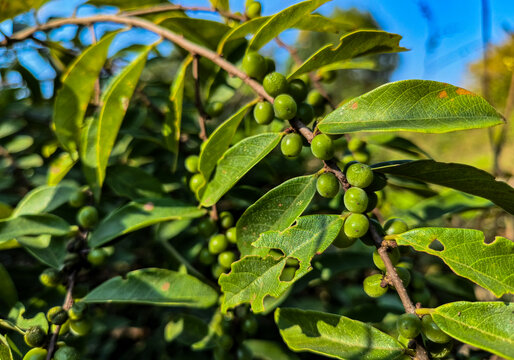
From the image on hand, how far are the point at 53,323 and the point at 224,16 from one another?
926 mm

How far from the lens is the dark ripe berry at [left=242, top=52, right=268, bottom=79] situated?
0.88 metres

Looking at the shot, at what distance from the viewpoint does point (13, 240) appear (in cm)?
97

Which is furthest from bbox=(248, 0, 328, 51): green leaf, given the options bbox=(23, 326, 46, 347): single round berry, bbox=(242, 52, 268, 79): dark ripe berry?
bbox=(23, 326, 46, 347): single round berry

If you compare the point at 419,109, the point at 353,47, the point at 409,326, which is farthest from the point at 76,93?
the point at 409,326

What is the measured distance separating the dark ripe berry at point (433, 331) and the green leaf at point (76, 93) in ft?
3.16

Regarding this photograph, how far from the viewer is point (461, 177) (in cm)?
74

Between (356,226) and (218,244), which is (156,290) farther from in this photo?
(356,226)

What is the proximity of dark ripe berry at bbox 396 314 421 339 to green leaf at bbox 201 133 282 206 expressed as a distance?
389 mm

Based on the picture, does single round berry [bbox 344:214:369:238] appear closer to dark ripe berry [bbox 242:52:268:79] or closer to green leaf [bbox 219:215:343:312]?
green leaf [bbox 219:215:343:312]

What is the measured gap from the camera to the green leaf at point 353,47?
800 millimetres

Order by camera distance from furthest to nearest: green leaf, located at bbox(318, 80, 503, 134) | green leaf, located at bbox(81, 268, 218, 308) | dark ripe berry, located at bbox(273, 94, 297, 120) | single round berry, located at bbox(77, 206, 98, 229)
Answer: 1. single round berry, located at bbox(77, 206, 98, 229)
2. green leaf, located at bbox(81, 268, 218, 308)
3. dark ripe berry, located at bbox(273, 94, 297, 120)
4. green leaf, located at bbox(318, 80, 503, 134)

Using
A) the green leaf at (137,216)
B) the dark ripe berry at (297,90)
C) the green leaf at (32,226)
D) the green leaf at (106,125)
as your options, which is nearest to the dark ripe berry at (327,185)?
the dark ripe berry at (297,90)

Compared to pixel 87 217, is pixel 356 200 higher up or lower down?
higher up

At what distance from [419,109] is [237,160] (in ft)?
1.19
